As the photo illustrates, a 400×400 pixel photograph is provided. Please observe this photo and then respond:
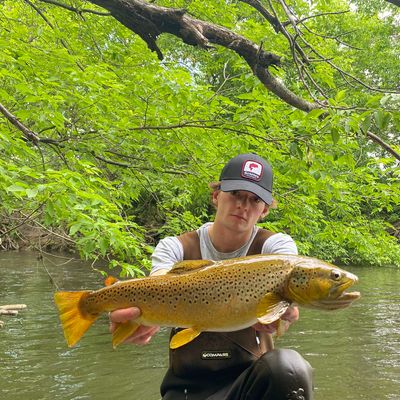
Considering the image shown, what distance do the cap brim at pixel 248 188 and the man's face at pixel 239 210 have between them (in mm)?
43

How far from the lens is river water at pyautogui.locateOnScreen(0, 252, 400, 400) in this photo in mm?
6180

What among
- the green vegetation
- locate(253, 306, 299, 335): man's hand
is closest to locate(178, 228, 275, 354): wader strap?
locate(253, 306, 299, 335): man's hand

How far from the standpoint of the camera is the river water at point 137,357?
6.18 metres

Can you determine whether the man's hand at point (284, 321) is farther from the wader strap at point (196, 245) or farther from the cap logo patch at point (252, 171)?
the cap logo patch at point (252, 171)

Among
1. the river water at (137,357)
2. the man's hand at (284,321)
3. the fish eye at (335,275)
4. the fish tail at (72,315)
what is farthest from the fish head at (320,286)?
the river water at (137,357)

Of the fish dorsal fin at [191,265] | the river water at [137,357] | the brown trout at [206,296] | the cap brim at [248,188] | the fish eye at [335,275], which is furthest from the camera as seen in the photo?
the river water at [137,357]

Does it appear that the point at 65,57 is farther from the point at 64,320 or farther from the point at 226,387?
the point at 226,387

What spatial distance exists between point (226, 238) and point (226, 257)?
0.13 metres

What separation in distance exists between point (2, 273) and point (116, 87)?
40.1 feet

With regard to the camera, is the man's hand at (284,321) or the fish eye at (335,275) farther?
the man's hand at (284,321)

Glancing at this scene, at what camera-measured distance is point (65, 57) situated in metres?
5.41

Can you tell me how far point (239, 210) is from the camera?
298cm

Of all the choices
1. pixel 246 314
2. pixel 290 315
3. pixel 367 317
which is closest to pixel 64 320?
pixel 246 314

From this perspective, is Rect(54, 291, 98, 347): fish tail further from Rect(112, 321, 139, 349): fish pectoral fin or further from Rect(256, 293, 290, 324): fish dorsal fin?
Rect(256, 293, 290, 324): fish dorsal fin
